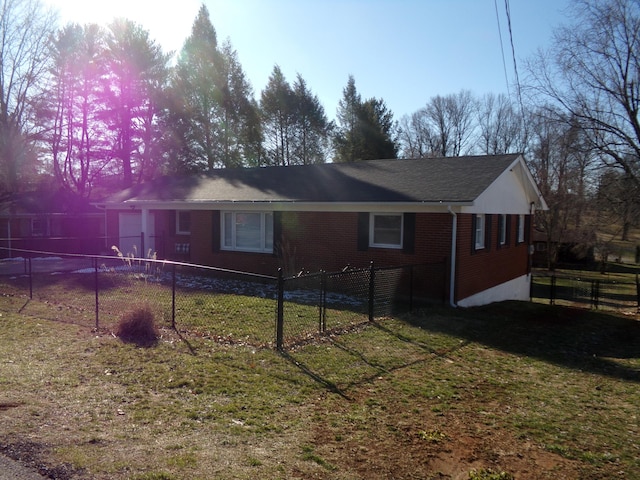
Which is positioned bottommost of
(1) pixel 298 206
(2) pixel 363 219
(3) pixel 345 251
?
(3) pixel 345 251

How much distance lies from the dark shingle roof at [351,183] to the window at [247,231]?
0.72 meters

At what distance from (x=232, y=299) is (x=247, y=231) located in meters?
5.01

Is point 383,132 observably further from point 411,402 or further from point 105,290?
point 411,402

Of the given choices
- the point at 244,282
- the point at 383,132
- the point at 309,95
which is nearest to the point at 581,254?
the point at 383,132

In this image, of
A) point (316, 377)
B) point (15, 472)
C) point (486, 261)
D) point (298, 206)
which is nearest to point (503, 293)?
point (486, 261)

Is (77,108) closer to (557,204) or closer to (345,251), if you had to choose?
(345,251)

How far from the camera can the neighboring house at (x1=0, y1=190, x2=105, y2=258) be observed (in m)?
24.8

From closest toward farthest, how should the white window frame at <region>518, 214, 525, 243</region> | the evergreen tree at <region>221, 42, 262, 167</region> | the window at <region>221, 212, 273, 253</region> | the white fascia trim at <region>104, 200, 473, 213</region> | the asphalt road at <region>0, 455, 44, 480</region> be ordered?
the asphalt road at <region>0, 455, 44, 480</region>
the white fascia trim at <region>104, 200, 473, 213</region>
the window at <region>221, 212, 273, 253</region>
the white window frame at <region>518, 214, 525, 243</region>
the evergreen tree at <region>221, 42, 262, 167</region>

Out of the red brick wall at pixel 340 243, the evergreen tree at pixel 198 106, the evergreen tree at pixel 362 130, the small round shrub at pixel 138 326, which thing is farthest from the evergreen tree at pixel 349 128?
the small round shrub at pixel 138 326

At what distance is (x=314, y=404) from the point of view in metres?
5.30

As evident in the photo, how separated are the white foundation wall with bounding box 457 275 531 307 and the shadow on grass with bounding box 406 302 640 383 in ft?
1.56

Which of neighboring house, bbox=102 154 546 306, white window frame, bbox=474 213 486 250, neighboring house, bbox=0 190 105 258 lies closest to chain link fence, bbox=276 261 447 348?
neighboring house, bbox=102 154 546 306

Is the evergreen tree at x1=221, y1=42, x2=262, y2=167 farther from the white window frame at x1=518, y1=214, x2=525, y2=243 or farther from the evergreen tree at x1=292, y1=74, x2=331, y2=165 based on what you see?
the white window frame at x1=518, y1=214, x2=525, y2=243

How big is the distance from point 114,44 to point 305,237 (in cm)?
2463
